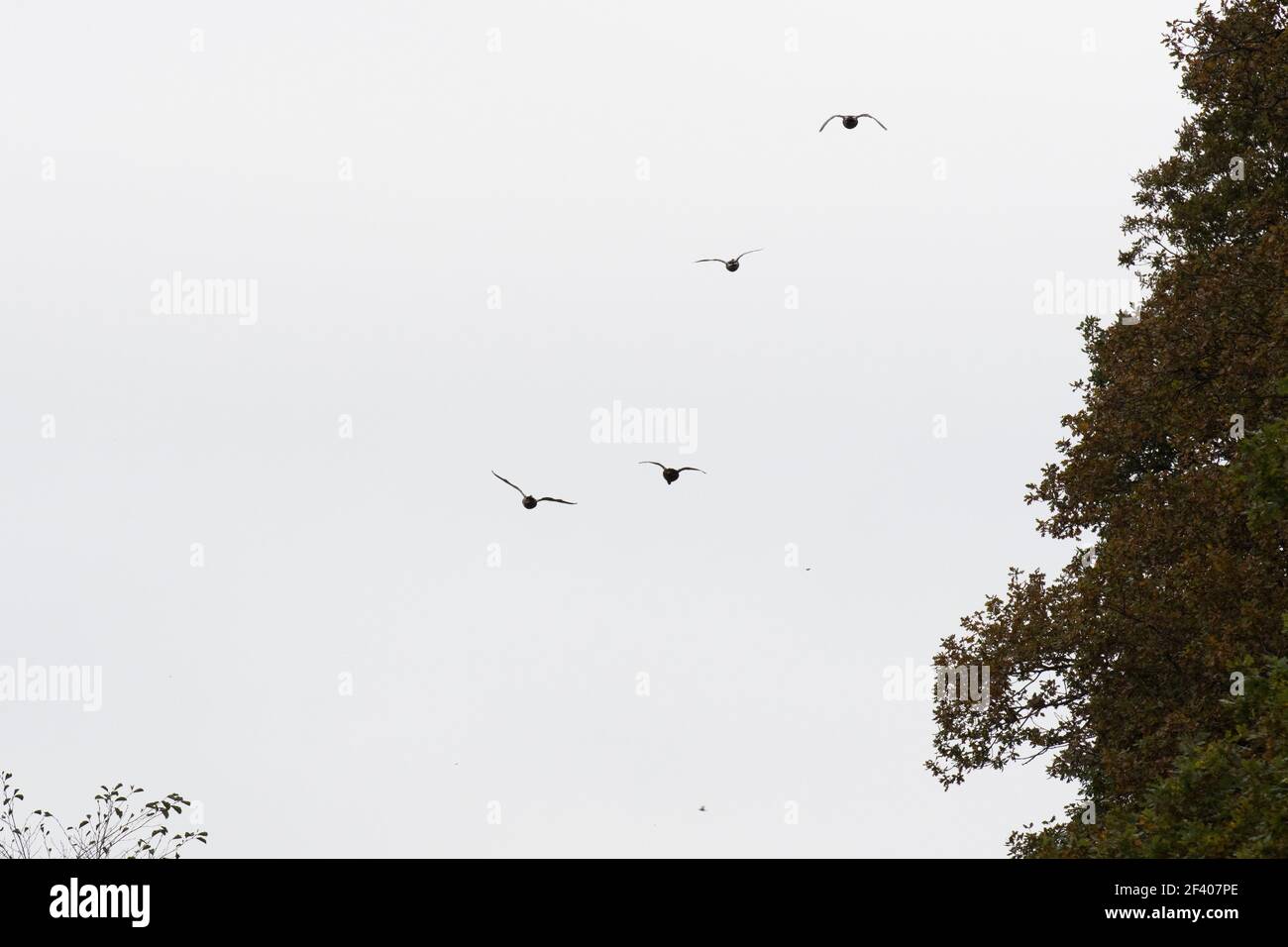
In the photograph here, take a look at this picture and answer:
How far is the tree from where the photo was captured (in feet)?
58.8

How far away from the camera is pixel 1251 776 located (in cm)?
1438

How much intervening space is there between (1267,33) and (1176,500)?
5978mm

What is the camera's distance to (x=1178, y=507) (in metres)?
19.3

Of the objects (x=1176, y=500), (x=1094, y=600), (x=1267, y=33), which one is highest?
(x=1267, y=33)

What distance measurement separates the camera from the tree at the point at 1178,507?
58.8ft

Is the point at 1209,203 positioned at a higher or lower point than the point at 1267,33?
lower
